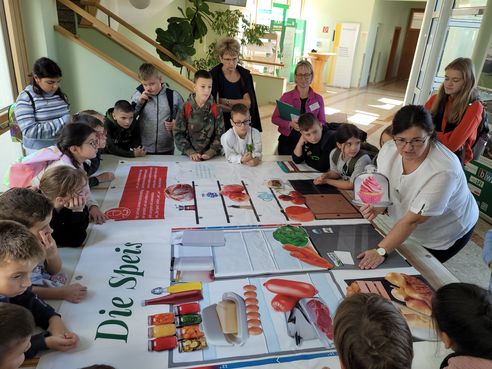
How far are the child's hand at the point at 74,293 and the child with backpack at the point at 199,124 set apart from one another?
130 cm

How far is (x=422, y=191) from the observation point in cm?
145

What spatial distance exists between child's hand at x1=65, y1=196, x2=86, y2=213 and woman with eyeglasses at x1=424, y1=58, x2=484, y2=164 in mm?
2358

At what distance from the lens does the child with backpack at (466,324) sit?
80cm

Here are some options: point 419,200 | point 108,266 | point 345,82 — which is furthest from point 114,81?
point 345,82

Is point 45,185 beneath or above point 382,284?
above

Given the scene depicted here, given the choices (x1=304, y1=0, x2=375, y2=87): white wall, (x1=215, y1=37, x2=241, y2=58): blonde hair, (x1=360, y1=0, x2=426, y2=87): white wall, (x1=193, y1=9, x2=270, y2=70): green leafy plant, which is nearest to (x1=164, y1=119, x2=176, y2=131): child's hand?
(x1=215, y1=37, x2=241, y2=58): blonde hair

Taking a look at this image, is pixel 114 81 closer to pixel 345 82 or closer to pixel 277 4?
pixel 277 4

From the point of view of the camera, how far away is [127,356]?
0.95m

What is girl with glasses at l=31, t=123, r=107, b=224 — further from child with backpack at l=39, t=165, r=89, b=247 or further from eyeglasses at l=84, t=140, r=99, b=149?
child with backpack at l=39, t=165, r=89, b=247

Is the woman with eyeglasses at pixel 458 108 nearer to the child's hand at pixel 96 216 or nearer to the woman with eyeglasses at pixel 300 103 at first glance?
the woman with eyeglasses at pixel 300 103

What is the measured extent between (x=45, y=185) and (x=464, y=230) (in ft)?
5.93

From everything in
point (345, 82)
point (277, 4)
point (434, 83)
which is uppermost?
point (277, 4)

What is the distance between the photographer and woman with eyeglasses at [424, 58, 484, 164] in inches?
97.0

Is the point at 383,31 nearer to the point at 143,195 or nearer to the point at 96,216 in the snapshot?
the point at 143,195
